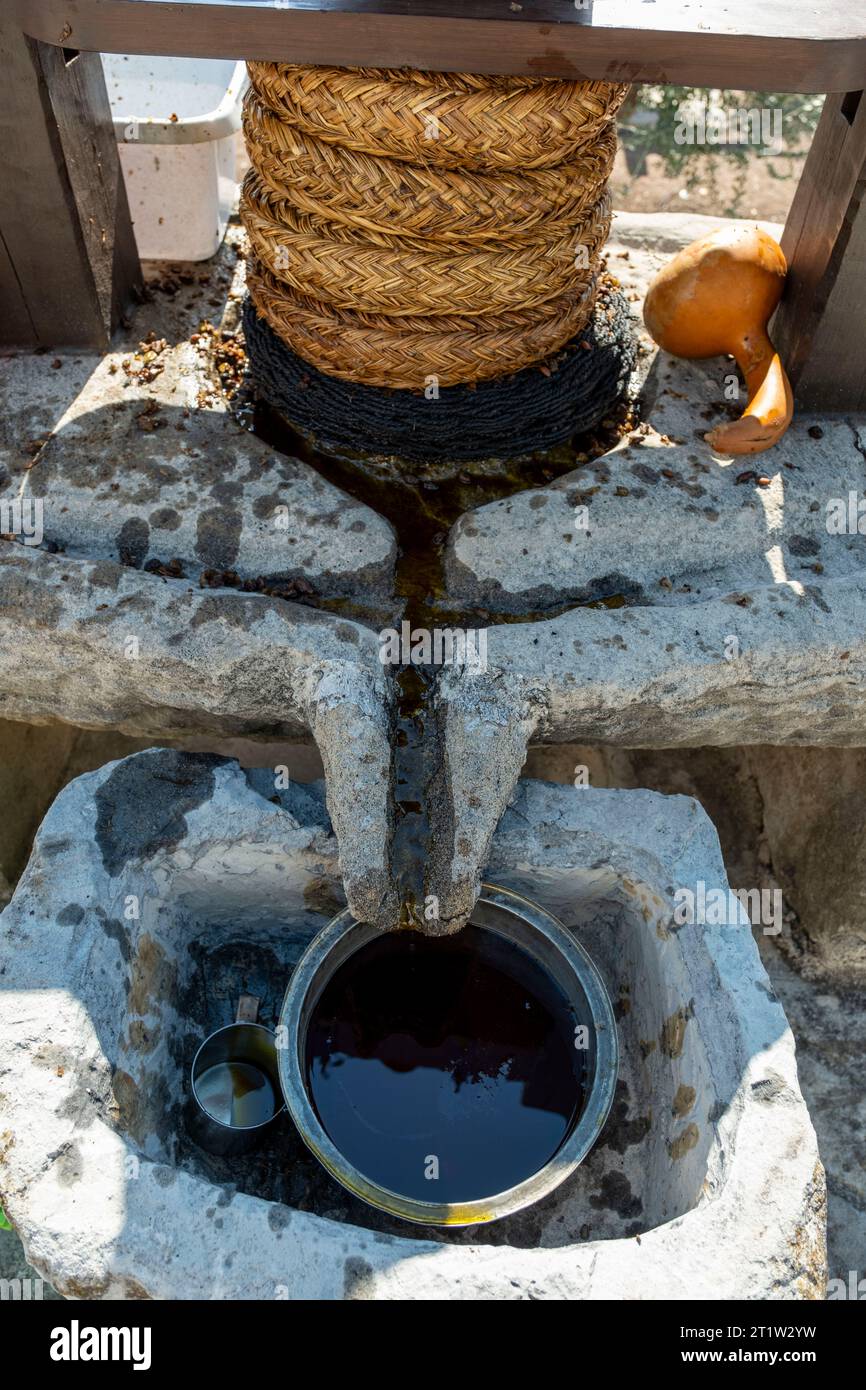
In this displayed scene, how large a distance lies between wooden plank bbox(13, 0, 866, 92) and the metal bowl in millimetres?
1801

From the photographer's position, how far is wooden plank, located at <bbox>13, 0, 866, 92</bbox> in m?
2.41

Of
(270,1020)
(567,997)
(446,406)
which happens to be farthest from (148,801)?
(446,406)

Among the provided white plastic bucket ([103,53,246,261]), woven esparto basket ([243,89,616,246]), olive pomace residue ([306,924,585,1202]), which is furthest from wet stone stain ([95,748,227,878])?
white plastic bucket ([103,53,246,261])

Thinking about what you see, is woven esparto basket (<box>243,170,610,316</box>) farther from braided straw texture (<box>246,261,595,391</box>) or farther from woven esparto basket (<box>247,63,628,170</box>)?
woven esparto basket (<box>247,63,628,170</box>)

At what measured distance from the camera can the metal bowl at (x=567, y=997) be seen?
2.33m

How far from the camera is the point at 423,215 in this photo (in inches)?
104

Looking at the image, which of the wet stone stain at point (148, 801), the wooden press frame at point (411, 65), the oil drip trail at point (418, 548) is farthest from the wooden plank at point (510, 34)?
the wet stone stain at point (148, 801)

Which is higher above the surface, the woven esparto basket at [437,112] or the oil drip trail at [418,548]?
the woven esparto basket at [437,112]

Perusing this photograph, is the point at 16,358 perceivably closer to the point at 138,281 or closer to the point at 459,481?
the point at 138,281

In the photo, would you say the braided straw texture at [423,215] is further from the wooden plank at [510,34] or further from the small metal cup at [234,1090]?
the small metal cup at [234,1090]

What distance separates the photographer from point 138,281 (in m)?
3.52

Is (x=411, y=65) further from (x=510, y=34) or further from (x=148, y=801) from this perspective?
(x=148, y=801)

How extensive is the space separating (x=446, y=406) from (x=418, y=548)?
1.24ft

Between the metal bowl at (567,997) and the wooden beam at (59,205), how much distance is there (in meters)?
1.88
